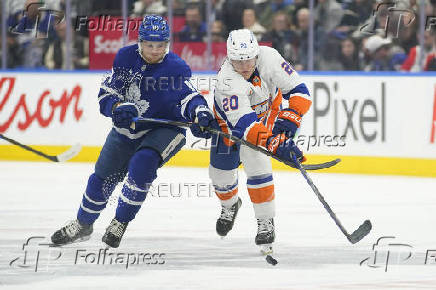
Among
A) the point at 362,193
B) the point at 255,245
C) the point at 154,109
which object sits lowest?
the point at 362,193

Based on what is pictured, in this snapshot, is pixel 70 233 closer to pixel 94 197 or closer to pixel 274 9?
pixel 94 197

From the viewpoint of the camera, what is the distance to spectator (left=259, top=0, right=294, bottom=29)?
452 inches

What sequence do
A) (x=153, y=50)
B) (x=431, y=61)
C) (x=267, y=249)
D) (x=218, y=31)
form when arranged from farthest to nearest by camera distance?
(x=218, y=31), (x=431, y=61), (x=153, y=50), (x=267, y=249)

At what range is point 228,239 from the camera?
7.20 meters

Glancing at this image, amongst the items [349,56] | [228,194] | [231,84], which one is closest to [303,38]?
[349,56]

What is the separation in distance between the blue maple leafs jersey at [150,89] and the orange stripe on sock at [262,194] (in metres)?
0.57

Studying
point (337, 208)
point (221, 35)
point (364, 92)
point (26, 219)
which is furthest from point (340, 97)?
→ point (26, 219)

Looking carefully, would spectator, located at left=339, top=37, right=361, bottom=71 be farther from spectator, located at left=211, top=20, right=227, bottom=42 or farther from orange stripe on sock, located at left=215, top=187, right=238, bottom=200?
orange stripe on sock, located at left=215, top=187, right=238, bottom=200

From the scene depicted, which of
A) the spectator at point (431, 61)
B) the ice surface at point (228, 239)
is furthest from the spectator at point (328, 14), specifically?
the ice surface at point (228, 239)

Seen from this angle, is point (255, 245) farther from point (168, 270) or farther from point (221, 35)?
point (221, 35)

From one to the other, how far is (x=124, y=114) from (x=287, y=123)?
0.91 meters

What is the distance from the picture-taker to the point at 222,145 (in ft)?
22.9

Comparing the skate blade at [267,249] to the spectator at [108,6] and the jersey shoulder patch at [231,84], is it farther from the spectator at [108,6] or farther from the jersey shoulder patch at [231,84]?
the spectator at [108,6]

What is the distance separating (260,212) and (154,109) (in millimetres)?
849
